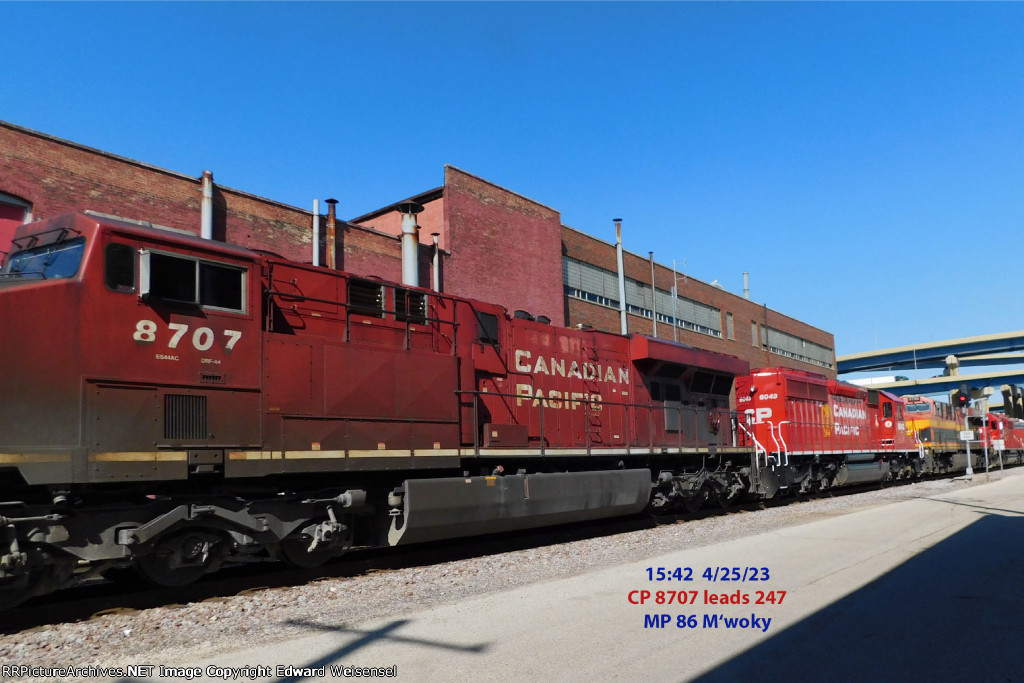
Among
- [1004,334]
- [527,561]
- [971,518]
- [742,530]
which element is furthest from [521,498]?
[1004,334]

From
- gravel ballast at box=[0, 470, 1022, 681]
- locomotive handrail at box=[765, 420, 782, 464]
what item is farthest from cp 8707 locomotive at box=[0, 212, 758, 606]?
locomotive handrail at box=[765, 420, 782, 464]

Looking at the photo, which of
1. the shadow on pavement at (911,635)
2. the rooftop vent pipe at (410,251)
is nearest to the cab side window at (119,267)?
the shadow on pavement at (911,635)

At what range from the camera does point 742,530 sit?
13.3 metres

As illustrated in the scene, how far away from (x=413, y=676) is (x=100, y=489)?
14.0ft

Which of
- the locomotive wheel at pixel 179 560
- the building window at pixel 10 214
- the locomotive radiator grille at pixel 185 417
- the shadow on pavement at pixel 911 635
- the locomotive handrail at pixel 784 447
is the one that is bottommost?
the shadow on pavement at pixel 911 635

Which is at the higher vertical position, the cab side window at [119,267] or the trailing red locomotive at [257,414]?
the cab side window at [119,267]

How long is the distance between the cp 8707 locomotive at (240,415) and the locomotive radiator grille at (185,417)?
0.05ft

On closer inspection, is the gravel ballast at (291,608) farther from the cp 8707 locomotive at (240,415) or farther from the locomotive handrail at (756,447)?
the locomotive handrail at (756,447)

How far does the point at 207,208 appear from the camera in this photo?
1922 cm

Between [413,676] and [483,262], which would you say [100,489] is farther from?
[483,262]

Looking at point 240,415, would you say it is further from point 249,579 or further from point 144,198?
point 144,198

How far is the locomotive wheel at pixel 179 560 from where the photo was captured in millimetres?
7824

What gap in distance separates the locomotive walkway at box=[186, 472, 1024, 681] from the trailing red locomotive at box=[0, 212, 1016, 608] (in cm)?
233

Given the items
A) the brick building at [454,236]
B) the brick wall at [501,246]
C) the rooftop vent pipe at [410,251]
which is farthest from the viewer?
the brick wall at [501,246]
